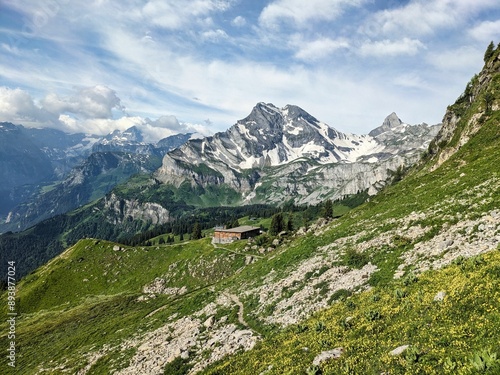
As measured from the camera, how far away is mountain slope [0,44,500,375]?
14.9 metres

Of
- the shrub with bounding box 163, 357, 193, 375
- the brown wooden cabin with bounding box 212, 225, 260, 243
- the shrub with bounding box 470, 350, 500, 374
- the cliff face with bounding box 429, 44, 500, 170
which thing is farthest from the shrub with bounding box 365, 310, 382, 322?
the brown wooden cabin with bounding box 212, 225, 260, 243

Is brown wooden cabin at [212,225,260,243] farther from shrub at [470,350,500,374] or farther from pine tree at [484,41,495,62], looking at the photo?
shrub at [470,350,500,374]

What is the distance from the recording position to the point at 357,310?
2169 centimetres

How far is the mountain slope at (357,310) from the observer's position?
14.9m

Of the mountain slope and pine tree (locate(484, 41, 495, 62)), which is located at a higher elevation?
pine tree (locate(484, 41, 495, 62))

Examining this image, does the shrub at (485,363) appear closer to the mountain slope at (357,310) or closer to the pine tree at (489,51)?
the mountain slope at (357,310)

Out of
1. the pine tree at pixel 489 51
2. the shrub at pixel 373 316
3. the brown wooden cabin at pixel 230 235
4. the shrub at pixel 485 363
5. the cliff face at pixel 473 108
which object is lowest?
the brown wooden cabin at pixel 230 235

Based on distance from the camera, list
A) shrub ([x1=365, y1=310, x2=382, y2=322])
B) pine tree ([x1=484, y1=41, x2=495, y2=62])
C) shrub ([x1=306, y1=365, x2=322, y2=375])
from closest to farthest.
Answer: shrub ([x1=306, y1=365, x2=322, y2=375])
shrub ([x1=365, y1=310, x2=382, y2=322])
pine tree ([x1=484, y1=41, x2=495, y2=62])

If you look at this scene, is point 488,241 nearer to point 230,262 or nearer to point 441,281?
point 441,281

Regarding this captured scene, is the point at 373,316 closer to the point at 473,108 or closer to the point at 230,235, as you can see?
the point at 473,108

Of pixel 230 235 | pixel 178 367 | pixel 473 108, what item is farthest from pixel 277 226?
pixel 178 367

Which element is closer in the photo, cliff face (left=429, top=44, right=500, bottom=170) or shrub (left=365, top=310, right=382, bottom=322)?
shrub (left=365, top=310, right=382, bottom=322)

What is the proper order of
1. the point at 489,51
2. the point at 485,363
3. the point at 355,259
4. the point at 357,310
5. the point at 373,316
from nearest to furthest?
the point at 485,363 → the point at 373,316 → the point at 357,310 → the point at 355,259 → the point at 489,51

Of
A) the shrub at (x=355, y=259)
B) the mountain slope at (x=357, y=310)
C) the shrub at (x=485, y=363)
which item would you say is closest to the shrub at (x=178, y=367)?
the mountain slope at (x=357, y=310)
